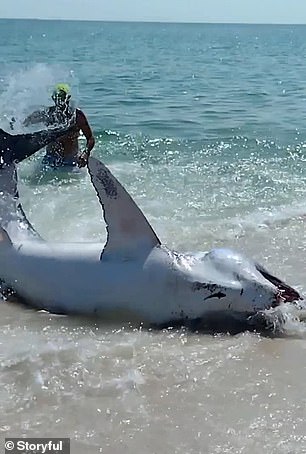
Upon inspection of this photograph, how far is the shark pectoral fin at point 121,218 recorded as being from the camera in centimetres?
525

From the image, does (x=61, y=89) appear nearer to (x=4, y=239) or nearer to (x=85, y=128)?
(x=85, y=128)

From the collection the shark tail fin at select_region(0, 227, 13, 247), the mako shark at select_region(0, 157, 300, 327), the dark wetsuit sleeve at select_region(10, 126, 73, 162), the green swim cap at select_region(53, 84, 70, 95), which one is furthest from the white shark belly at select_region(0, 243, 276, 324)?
the green swim cap at select_region(53, 84, 70, 95)

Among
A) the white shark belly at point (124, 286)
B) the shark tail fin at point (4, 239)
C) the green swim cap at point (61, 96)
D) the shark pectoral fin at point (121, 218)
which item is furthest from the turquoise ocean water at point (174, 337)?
the green swim cap at point (61, 96)

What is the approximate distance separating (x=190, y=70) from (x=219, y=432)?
111 feet

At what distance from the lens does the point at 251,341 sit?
495cm

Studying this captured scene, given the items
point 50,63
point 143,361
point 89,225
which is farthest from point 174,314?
point 50,63

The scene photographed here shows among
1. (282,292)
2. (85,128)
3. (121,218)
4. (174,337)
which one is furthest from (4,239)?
(85,128)

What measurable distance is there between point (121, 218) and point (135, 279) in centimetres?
48

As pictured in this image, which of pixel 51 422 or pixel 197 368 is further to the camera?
pixel 197 368

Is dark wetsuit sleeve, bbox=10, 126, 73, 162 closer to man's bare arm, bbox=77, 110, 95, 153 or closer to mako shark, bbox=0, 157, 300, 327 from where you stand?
mako shark, bbox=0, 157, 300, 327

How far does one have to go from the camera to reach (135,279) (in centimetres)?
514

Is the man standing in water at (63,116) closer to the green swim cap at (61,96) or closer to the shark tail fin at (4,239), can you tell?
the green swim cap at (61,96)

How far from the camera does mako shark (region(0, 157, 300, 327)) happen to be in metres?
5.04

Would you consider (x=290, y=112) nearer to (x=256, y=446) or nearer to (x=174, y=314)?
(x=174, y=314)
